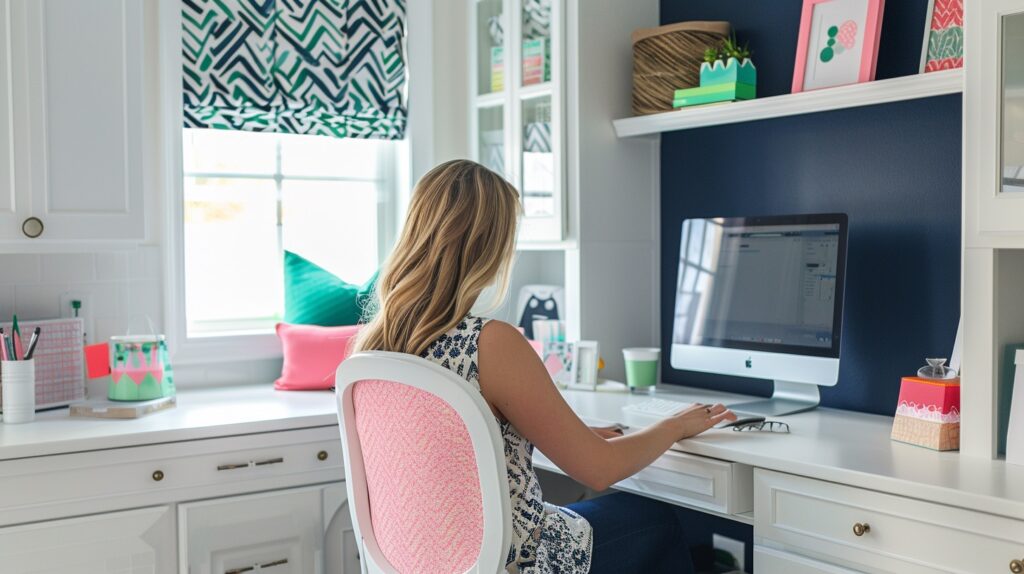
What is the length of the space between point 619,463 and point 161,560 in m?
1.20

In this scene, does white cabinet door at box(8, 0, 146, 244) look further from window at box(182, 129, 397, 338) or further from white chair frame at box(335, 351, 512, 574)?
white chair frame at box(335, 351, 512, 574)

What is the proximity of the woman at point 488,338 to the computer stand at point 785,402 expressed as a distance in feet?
1.95

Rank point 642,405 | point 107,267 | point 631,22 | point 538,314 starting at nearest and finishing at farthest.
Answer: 1. point 642,405
2. point 107,267
3. point 631,22
4. point 538,314

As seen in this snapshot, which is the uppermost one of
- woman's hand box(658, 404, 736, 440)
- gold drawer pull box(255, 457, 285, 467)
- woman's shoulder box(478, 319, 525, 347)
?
woman's shoulder box(478, 319, 525, 347)

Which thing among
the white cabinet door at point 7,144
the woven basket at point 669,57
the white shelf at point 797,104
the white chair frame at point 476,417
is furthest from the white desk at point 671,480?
the woven basket at point 669,57

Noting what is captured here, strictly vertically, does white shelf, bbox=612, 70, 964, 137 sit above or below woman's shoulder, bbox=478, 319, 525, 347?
above

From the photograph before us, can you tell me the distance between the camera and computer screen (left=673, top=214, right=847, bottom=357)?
94.0 inches

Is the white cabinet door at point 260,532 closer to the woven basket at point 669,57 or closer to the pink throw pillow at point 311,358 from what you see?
the pink throw pillow at point 311,358

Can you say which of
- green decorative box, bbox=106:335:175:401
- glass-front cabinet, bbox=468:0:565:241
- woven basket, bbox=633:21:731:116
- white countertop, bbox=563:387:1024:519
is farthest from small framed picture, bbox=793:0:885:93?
green decorative box, bbox=106:335:175:401

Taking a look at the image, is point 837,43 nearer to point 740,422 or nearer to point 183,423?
point 740,422

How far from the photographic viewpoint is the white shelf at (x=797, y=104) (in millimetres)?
2209

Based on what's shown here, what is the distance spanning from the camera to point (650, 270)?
3.11 metres

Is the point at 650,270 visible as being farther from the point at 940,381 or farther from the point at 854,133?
the point at 940,381

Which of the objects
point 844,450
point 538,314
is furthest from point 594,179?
point 844,450
